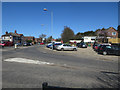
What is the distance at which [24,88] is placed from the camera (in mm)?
3914

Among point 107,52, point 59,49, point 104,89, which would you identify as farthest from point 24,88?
point 59,49

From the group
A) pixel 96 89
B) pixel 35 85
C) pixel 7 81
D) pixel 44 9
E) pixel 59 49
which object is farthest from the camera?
pixel 59 49

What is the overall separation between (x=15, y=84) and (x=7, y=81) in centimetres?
58

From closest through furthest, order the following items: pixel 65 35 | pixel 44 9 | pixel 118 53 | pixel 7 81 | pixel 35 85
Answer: pixel 35 85 → pixel 7 81 → pixel 118 53 → pixel 44 9 → pixel 65 35

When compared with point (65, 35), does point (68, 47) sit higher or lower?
lower

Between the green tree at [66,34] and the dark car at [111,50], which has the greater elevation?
the green tree at [66,34]

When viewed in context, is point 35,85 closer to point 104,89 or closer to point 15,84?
point 15,84

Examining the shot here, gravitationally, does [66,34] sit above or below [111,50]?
above

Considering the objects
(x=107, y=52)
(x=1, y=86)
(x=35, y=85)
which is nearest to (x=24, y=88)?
(x=35, y=85)

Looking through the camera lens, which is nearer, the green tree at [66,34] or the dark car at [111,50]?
the dark car at [111,50]

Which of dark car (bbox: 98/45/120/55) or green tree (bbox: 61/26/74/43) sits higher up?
green tree (bbox: 61/26/74/43)

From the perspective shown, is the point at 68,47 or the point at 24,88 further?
the point at 68,47

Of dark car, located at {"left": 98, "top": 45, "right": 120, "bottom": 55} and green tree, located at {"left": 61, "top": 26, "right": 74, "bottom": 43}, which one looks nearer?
dark car, located at {"left": 98, "top": 45, "right": 120, "bottom": 55}

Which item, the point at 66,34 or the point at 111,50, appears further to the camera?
the point at 66,34
